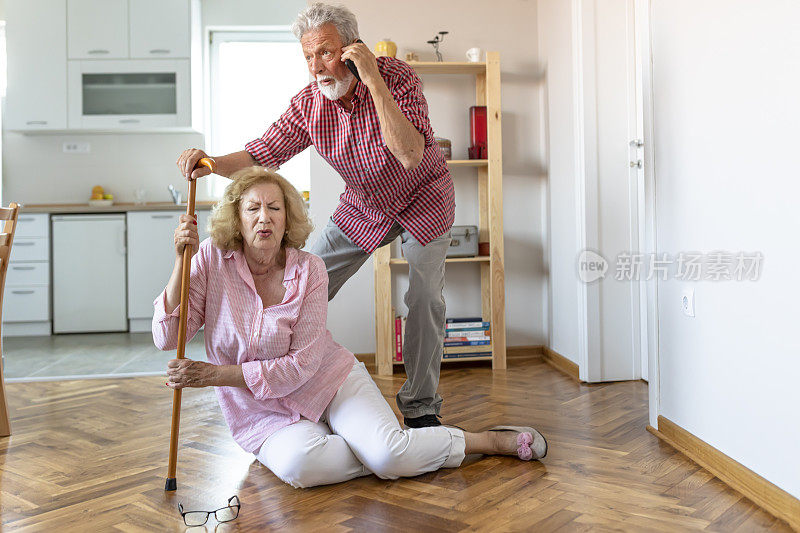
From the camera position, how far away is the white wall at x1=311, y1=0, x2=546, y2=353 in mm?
3832

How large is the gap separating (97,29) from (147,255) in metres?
1.81

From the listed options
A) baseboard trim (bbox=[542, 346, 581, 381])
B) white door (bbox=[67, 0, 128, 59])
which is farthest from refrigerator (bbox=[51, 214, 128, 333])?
baseboard trim (bbox=[542, 346, 581, 381])

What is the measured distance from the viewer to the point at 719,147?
1.91 meters

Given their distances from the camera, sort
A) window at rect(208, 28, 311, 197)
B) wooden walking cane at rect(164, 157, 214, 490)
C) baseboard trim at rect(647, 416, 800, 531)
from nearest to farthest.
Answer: baseboard trim at rect(647, 416, 800, 531), wooden walking cane at rect(164, 157, 214, 490), window at rect(208, 28, 311, 197)

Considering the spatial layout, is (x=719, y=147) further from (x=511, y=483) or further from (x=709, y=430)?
(x=511, y=483)

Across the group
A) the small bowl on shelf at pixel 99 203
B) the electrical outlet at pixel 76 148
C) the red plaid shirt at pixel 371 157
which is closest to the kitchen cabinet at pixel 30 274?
the small bowl on shelf at pixel 99 203

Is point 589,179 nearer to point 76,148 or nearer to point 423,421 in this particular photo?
point 423,421

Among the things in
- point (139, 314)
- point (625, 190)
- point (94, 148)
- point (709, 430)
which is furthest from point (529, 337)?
point (94, 148)

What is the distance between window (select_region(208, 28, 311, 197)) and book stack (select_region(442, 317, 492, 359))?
2631 mm

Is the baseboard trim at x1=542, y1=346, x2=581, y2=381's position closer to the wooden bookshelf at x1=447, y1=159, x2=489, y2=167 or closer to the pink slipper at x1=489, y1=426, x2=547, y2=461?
the wooden bookshelf at x1=447, y1=159, x2=489, y2=167

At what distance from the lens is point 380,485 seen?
1.88 meters

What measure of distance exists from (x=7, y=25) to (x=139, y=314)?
245 centimetres

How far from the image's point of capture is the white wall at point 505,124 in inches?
151

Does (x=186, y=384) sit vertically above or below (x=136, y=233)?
below
